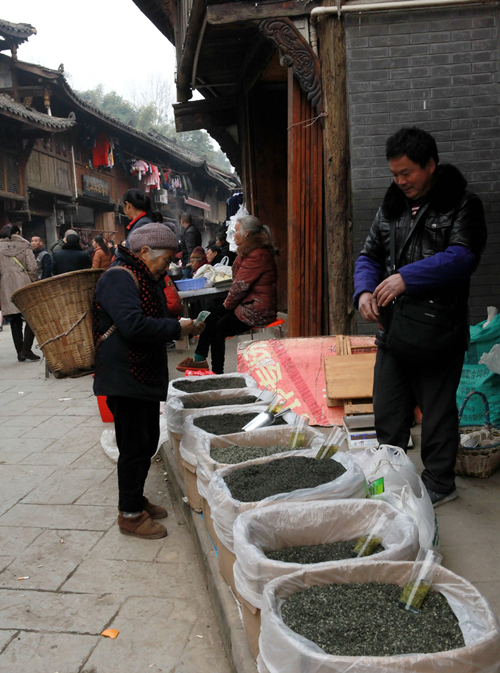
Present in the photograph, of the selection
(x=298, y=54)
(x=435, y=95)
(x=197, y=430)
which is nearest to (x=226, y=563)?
(x=197, y=430)

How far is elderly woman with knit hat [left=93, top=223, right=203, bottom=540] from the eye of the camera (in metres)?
3.30

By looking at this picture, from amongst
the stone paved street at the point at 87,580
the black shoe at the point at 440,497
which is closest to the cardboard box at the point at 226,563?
the stone paved street at the point at 87,580

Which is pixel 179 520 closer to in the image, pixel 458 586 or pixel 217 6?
pixel 458 586

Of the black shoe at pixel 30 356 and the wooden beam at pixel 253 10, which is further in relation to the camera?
the black shoe at pixel 30 356

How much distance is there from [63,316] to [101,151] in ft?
61.3

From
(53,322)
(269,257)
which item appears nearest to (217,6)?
(269,257)

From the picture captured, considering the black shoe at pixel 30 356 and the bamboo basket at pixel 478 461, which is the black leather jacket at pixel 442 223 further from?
the black shoe at pixel 30 356

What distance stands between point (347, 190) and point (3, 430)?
13.5ft

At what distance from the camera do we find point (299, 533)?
222 centimetres

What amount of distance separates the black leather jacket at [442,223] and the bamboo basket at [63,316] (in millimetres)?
3196

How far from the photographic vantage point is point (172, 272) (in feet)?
27.2

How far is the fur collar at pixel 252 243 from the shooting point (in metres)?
6.49

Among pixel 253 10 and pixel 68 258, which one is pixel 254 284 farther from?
pixel 68 258

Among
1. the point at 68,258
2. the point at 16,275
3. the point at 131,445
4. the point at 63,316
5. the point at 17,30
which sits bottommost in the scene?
the point at 131,445
